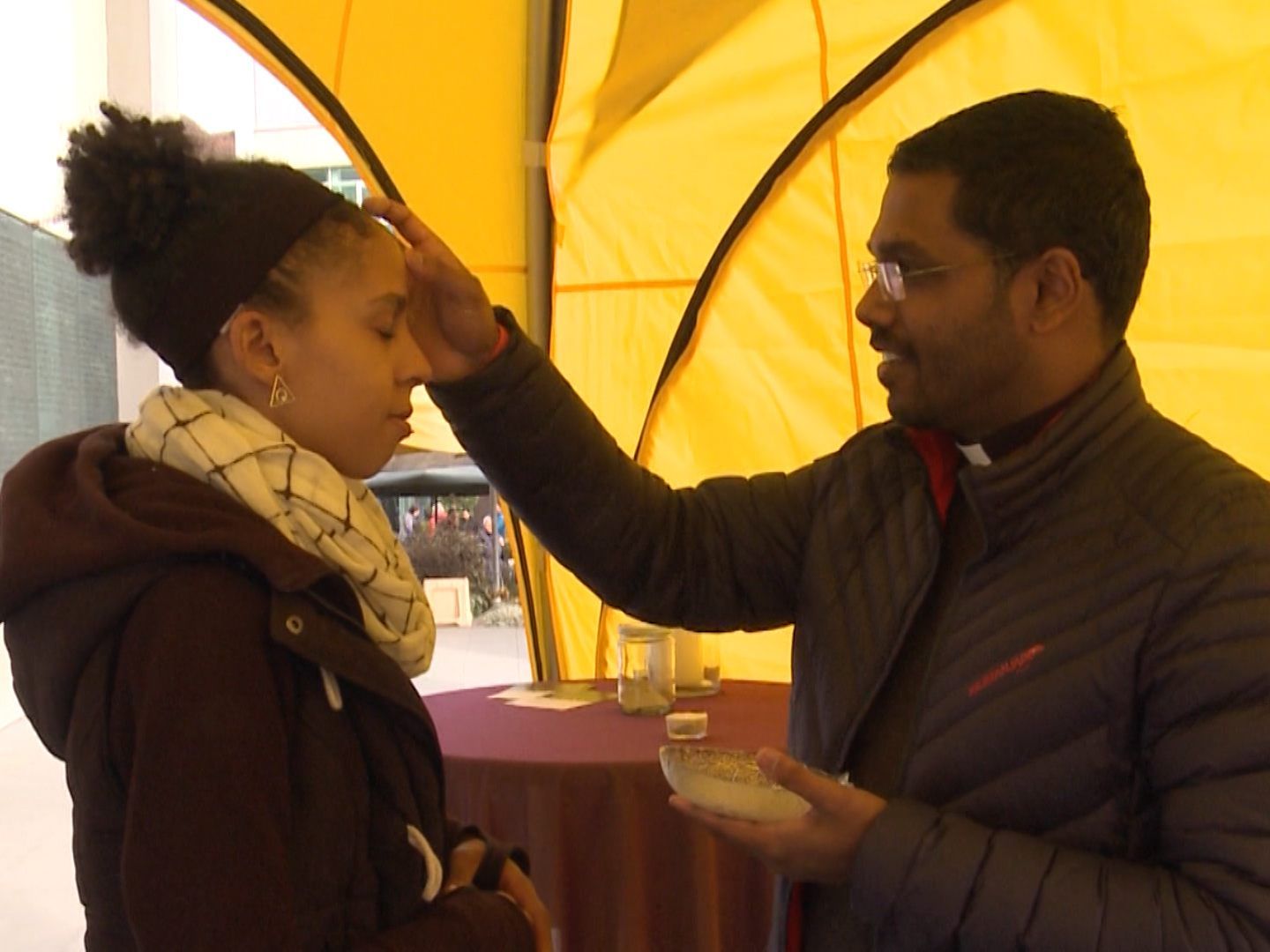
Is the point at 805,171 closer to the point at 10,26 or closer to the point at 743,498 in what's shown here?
the point at 743,498

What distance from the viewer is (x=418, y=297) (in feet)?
4.46

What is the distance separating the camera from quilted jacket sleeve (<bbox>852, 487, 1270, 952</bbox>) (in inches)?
36.2

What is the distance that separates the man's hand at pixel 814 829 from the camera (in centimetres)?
100

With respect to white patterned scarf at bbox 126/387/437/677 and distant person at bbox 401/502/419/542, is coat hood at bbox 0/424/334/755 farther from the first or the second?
distant person at bbox 401/502/419/542

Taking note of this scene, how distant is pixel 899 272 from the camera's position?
1216 millimetres

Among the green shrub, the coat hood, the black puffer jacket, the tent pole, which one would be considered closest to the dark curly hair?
the coat hood

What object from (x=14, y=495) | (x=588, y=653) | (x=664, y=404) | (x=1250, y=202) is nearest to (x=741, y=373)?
(x=664, y=404)

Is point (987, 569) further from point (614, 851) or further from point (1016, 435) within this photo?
point (614, 851)

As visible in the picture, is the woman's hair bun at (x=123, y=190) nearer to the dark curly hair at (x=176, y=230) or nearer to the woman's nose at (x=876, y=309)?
the dark curly hair at (x=176, y=230)

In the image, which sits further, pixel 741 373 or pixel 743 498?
pixel 741 373

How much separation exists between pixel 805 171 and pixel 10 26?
208cm

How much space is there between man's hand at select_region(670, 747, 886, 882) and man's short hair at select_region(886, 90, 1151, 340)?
19.3 inches

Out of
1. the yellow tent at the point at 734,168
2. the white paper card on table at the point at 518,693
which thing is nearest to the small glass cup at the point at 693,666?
the white paper card on table at the point at 518,693

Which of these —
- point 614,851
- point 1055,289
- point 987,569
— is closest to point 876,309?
point 1055,289
